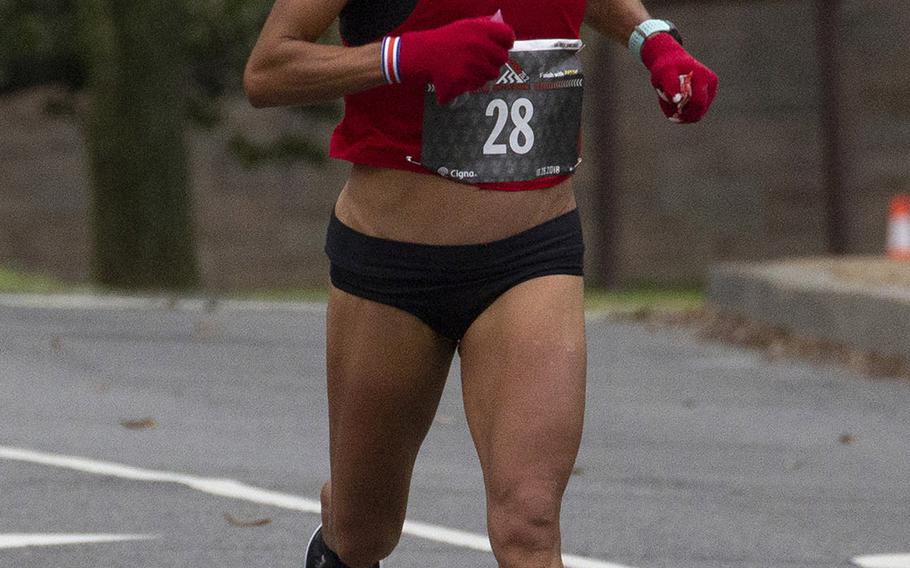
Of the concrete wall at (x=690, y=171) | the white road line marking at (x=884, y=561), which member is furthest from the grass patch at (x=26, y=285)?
the white road line marking at (x=884, y=561)

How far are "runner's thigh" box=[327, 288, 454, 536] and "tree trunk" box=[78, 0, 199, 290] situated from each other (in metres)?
15.7

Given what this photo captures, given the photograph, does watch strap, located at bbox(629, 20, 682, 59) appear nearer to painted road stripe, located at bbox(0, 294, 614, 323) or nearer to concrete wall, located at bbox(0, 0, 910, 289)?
painted road stripe, located at bbox(0, 294, 614, 323)

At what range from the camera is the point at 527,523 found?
394cm

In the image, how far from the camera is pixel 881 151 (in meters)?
25.5

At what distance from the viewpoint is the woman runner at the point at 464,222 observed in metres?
3.95

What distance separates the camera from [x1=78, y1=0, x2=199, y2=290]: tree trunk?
792 inches

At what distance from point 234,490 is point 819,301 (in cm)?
613

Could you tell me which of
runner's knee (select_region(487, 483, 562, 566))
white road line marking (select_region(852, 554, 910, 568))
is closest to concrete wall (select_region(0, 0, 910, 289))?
white road line marking (select_region(852, 554, 910, 568))

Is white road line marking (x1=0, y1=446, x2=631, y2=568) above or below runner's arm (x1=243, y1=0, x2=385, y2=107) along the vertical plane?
below

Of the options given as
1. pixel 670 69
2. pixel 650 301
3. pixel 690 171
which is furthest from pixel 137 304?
pixel 690 171

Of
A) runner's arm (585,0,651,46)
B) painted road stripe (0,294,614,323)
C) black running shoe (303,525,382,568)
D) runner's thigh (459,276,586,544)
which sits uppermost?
runner's arm (585,0,651,46)

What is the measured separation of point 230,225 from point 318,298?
340 inches

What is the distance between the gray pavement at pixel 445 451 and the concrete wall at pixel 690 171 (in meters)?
12.7

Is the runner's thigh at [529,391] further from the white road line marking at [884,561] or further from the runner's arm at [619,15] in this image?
the white road line marking at [884,561]
